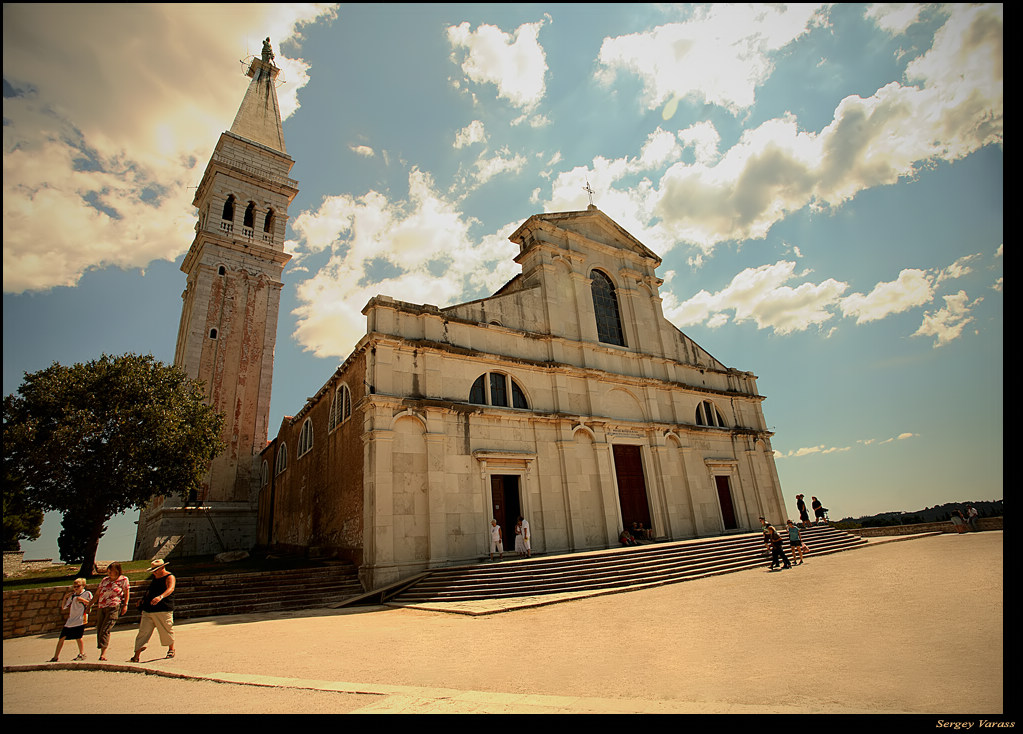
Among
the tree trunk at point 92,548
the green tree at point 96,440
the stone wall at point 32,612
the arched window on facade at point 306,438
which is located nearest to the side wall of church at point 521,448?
the stone wall at point 32,612

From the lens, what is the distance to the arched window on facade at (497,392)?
19.3 meters

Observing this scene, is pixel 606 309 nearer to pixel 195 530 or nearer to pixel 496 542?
pixel 496 542

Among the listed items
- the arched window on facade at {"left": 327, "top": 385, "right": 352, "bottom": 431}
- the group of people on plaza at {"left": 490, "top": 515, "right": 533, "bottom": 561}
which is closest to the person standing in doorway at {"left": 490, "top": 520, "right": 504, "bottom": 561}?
the group of people on plaza at {"left": 490, "top": 515, "right": 533, "bottom": 561}

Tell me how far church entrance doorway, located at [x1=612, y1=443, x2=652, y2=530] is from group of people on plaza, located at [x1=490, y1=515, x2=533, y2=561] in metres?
5.39

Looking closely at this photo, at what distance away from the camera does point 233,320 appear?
99.7ft

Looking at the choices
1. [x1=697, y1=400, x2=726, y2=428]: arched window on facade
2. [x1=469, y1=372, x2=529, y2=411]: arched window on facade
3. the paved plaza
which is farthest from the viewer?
[x1=697, y1=400, x2=726, y2=428]: arched window on facade

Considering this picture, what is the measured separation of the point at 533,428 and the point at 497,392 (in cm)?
205

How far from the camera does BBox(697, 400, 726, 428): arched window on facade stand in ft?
84.4

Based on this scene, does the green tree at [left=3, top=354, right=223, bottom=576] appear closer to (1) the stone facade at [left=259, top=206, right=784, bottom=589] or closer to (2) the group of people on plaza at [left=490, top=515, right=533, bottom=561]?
(1) the stone facade at [left=259, top=206, right=784, bottom=589]

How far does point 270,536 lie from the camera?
2748cm
